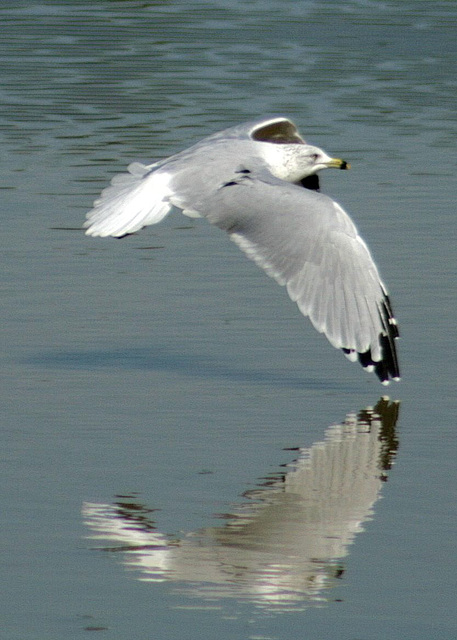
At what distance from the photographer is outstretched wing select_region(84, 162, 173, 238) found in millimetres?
7164

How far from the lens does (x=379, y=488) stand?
5.54 metres

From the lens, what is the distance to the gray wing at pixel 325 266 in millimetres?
6715

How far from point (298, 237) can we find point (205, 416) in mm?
898

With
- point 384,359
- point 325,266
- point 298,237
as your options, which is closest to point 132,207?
point 298,237

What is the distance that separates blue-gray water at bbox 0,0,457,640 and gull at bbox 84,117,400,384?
0.21m

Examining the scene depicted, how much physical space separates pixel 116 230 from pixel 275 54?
425 inches

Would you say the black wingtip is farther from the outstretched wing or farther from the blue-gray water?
the outstretched wing

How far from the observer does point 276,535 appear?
505 cm

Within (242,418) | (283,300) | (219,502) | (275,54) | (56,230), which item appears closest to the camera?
(219,502)

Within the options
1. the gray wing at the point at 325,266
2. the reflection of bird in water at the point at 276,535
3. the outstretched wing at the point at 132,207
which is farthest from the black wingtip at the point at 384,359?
the outstretched wing at the point at 132,207

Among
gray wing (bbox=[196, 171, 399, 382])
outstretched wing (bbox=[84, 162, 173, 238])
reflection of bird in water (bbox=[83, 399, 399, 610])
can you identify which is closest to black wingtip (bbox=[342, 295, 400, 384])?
gray wing (bbox=[196, 171, 399, 382])

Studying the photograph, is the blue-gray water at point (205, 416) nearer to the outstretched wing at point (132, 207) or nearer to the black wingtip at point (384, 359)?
the black wingtip at point (384, 359)

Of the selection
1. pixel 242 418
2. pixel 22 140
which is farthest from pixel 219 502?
pixel 22 140

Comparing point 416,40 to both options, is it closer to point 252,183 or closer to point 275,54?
point 275,54
